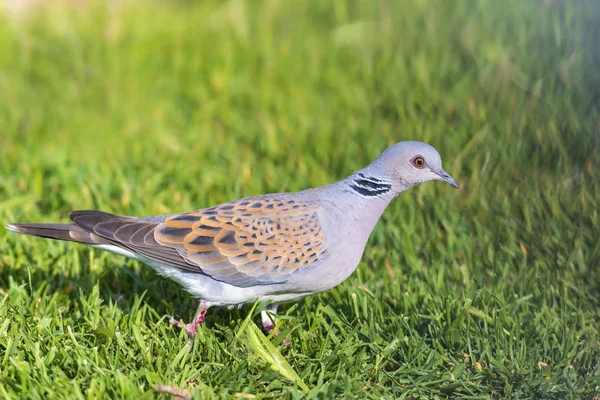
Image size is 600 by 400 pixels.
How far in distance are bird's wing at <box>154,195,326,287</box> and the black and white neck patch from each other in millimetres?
250

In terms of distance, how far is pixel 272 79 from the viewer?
7.21 metres

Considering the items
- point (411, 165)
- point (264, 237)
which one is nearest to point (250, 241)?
point (264, 237)

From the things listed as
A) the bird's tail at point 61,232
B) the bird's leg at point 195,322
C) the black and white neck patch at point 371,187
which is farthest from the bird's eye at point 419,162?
the bird's tail at point 61,232

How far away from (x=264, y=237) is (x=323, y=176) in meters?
1.78

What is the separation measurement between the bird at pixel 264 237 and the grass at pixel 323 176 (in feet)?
0.87

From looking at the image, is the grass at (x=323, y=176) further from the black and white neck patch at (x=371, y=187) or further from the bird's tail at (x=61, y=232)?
the black and white neck patch at (x=371, y=187)

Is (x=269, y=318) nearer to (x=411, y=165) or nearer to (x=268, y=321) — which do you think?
(x=268, y=321)

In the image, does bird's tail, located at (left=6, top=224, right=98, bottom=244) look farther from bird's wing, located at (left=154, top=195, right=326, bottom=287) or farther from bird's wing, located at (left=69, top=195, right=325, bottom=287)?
bird's wing, located at (left=154, top=195, right=326, bottom=287)

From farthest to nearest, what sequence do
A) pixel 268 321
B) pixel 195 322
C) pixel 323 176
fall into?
pixel 323 176, pixel 268 321, pixel 195 322

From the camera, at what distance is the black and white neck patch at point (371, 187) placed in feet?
13.3

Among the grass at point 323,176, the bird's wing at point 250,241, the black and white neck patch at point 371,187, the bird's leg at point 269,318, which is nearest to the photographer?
the grass at point 323,176

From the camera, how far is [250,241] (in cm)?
397

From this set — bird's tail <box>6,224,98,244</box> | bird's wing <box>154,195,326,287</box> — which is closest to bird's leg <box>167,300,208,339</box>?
bird's wing <box>154,195,326,287</box>

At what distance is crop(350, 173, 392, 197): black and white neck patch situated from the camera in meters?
4.05
